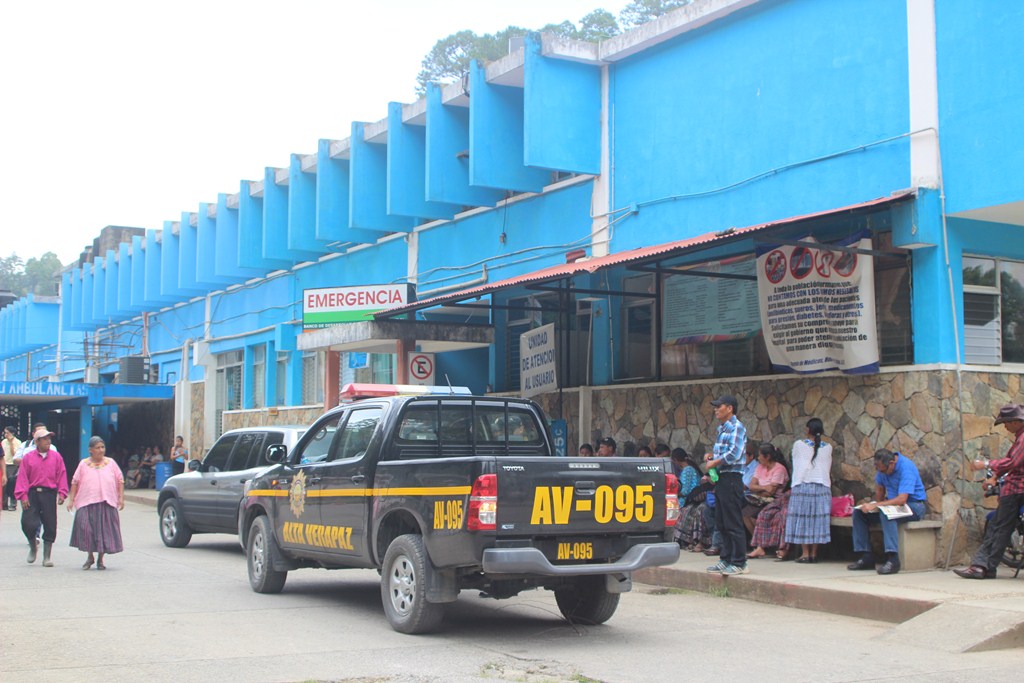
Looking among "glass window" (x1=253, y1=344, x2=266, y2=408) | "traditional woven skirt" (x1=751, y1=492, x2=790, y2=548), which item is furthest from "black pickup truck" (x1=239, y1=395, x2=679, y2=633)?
"glass window" (x1=253, y1=344, x2=266, y2=408)

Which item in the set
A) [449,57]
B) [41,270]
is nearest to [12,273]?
[41,270]

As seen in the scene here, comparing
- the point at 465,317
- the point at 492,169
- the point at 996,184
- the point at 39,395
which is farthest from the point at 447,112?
the point at 39,395

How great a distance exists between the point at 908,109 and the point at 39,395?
30103mm

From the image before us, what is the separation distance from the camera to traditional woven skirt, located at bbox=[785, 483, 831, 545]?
12953 millimetres

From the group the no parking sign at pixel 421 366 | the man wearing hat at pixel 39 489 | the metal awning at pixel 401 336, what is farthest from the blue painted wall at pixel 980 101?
the man wearing hat at pixel 39 489

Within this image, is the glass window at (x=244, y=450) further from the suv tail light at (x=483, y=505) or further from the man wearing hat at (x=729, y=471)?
the suv tail light at (x=483, y=505)

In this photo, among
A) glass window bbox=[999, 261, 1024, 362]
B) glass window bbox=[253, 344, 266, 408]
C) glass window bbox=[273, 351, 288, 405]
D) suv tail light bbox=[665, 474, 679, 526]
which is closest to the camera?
suv tail light bbox=[665, 474, 679, 526]

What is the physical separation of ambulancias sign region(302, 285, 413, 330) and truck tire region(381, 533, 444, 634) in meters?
11.6

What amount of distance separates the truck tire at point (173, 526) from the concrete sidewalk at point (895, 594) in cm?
696

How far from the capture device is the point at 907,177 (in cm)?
1324

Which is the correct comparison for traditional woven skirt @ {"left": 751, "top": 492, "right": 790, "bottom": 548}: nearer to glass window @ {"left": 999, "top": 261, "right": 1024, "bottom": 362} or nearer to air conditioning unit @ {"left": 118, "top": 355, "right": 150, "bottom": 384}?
glass window @ {"left": 999, "top": 261, "right": 1024, "bottom": 362}

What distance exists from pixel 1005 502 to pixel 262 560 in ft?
23.8

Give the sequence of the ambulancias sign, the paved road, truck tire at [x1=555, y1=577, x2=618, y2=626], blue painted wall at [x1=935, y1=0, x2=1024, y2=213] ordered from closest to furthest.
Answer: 1. the paved road
2. truck tire at [x1=555, y1=577, x2=618, y2=626]
3. blue painted wall at [x1=935, y1=0, x2=1024, y2=213]
4. the ambulancias sign

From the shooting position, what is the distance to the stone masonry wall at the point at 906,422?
12547 millimetres
